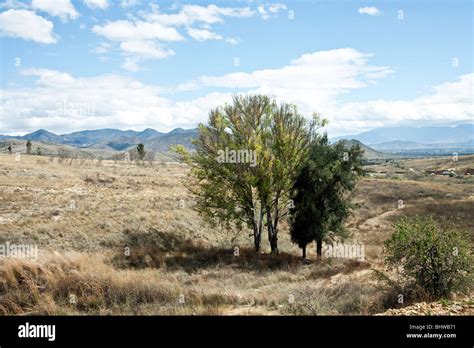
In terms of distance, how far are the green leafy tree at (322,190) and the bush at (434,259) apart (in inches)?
457

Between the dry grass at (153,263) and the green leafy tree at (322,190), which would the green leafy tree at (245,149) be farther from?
the dry grass at (153,263)

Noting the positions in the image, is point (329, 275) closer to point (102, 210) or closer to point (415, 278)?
point (415, 278)

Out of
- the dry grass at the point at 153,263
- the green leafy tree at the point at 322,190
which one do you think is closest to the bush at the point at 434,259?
the dry grass at the point at 153,263

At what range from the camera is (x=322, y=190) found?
26266 mm

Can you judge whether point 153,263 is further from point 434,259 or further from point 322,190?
point 434,259

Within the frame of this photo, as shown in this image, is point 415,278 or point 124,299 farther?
point 415,278

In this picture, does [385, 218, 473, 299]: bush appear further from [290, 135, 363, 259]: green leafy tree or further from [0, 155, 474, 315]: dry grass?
[290, 135, 363, 259]: green leafy tree

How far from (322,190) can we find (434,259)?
43.5 feet

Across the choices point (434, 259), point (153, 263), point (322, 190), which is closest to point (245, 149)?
point (322, 190)

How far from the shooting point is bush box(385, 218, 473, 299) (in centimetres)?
1280

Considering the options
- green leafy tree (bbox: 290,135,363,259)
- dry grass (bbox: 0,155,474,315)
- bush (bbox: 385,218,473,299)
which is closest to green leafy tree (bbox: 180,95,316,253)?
green leafy tree (bbox: 290,135,363,259)
